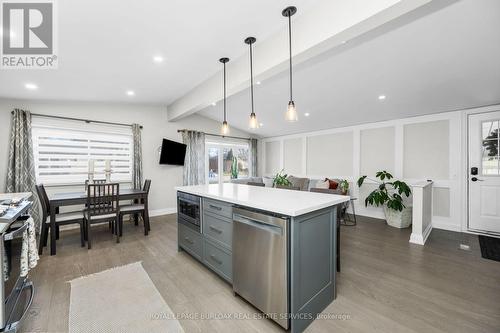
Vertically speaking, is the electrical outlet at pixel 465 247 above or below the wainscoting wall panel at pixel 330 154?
below

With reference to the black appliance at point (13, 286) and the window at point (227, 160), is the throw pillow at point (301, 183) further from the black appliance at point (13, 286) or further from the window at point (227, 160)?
the black appliance at point (13, 286)

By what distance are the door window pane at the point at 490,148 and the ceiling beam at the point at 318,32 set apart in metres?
3.47

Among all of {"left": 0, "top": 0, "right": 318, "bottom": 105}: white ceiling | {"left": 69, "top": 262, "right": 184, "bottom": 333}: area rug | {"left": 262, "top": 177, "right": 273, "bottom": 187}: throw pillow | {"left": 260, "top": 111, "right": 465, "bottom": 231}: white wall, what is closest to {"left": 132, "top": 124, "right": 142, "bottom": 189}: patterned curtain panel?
{"left": 0, "top": 0, "right": 318, "bottom": 105}: white ceiling

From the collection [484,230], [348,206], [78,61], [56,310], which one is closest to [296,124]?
[348,206]

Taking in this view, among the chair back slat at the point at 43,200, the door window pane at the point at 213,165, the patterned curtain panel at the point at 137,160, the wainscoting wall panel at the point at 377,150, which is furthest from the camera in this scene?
the door window pane at the point at 213,165

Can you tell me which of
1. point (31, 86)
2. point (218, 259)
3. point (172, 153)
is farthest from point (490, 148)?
point (31, 86)

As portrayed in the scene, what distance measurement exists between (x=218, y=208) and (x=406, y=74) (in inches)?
124

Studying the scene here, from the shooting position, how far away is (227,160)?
22.2 feet

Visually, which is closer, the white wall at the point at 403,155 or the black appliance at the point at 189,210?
the black appliance at the point at 189,210

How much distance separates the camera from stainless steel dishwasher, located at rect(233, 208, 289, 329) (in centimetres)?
154

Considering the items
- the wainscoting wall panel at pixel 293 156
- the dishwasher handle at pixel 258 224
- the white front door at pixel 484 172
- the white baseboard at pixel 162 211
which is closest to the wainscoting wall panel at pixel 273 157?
the wainscoting wall panel at pixel 293 156

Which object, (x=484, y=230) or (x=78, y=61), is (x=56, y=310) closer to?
(x=78, y=61)

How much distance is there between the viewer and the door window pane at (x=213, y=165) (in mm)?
6344

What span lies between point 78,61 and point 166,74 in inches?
41.7
